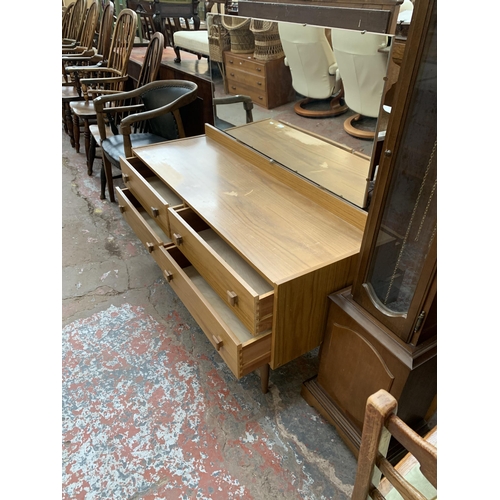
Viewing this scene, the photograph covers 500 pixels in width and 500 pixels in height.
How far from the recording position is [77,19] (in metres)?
3.86

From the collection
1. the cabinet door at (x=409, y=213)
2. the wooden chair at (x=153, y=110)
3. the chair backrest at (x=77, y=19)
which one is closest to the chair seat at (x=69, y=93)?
the wooden chair at (x=153, y=110)

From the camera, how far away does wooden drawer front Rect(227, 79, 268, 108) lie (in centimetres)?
132

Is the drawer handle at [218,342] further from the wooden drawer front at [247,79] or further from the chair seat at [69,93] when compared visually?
the chair seat at [69,93]

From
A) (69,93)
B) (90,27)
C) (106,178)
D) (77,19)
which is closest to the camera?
(106,178)

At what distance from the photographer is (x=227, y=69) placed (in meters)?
1.52

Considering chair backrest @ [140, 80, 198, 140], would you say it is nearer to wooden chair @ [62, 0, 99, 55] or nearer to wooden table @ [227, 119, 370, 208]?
wooden table @ [227, 119, 370, 208]

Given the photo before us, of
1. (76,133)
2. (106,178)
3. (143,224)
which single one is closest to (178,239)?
(143,224)

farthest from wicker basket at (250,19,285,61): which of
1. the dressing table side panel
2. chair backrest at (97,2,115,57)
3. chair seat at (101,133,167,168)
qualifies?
chair backrest at (97,2,115,57)

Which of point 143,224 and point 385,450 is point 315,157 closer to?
point 143,224

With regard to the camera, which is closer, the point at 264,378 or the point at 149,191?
the point at 264,378

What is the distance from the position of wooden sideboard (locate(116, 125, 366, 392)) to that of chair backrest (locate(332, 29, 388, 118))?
286 mm

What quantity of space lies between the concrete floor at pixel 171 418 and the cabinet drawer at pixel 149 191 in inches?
15.9

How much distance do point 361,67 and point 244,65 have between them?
611 mm

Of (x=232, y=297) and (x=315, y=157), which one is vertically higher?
(x=315, y=157)
